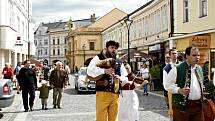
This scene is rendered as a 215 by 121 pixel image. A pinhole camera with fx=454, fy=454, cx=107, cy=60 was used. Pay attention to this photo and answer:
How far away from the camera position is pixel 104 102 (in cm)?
788

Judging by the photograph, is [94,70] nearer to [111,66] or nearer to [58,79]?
[111,66]

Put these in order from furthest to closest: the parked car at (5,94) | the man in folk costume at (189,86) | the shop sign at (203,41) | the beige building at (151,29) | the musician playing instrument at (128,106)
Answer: the beige building at (151,29), the shop sign at (203,41), the parked car at (5,94), the musician playing instrument at (128,106), the man in folk costume at (189,86)

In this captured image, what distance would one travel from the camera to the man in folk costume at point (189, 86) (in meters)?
6.89

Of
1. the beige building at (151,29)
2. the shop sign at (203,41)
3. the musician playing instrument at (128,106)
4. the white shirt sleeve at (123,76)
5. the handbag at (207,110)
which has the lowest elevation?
the musician playing instrument at (128,106)

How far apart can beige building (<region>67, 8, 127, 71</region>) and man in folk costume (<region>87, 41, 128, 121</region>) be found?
261 ft

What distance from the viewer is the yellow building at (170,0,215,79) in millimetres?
22641

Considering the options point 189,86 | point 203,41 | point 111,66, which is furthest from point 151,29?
point 189,86

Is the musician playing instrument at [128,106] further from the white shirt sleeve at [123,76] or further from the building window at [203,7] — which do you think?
the building window at [203,7]

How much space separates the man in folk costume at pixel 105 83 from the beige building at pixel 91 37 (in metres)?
79.5

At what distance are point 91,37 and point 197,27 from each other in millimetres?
63604

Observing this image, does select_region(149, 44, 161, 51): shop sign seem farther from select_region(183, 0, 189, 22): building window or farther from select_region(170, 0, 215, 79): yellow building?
select_region(183, 0, 189, 22): building window

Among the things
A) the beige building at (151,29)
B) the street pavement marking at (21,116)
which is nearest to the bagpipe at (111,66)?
the street pavement marking at (21,116)

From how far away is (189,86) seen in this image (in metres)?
6.88

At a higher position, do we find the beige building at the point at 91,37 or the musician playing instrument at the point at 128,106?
the beige building at the point at 91,37
